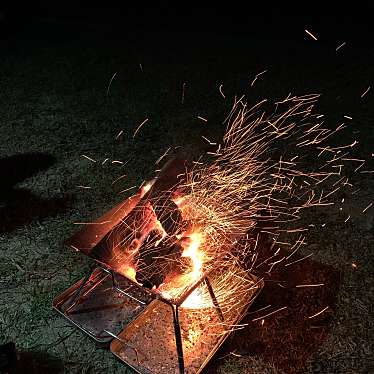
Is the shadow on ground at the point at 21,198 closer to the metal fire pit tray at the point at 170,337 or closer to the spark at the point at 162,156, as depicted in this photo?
the spark at the point at 162,156

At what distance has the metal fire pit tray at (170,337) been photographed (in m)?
3.06

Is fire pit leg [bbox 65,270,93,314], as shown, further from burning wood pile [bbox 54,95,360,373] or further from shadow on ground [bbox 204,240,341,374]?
shadow on ground [bbox 204,240,341,374]

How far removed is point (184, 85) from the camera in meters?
7.12

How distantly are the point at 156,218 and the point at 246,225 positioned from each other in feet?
2.69

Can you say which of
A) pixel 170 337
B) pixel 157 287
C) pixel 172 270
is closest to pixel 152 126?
pixel 170 337

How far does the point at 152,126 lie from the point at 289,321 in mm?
3533

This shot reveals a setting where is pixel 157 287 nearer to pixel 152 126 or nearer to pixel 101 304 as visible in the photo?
pixel 101 304

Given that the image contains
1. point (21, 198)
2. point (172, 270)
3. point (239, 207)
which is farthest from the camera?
point (21, 198)

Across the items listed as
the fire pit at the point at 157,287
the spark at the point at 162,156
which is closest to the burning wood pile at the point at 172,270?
the fire pit at the point at 157,287

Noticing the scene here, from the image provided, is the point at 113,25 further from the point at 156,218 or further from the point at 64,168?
the point at 156,218

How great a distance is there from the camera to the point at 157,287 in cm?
270

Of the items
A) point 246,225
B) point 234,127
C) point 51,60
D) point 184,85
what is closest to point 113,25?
point 51,60

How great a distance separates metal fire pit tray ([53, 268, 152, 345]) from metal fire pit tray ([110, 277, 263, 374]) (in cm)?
11

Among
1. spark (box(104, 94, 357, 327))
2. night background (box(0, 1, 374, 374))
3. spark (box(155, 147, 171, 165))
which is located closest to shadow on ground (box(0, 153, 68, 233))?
night background (box(0, 1, 374, 374))
